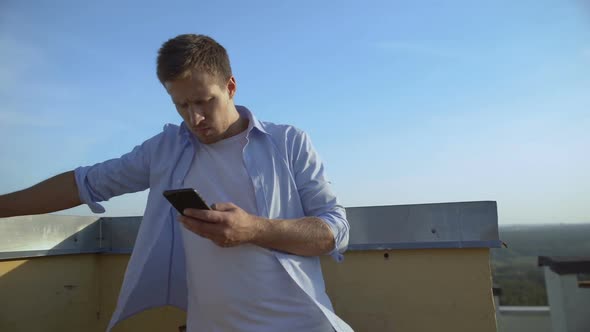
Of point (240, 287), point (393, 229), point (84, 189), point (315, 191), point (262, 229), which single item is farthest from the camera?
point (393, 229)

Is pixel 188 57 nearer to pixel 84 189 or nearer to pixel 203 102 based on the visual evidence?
pixel 203 102

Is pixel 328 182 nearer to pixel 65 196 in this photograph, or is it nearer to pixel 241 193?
pixel 241 193

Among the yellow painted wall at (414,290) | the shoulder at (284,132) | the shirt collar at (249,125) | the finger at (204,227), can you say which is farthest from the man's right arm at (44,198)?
the yellow painted wall at (414,290)

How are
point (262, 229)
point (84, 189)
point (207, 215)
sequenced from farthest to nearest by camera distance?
point (84, 189)
point (262, 229)
point (207, 215)

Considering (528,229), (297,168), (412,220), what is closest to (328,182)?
(297,168)

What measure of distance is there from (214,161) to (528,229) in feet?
194

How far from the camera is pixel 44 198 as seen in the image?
77.2 inches

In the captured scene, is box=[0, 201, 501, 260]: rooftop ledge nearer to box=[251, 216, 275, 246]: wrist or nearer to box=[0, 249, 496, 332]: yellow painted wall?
box=[0, 249, 496, 332]: yellow painted wall

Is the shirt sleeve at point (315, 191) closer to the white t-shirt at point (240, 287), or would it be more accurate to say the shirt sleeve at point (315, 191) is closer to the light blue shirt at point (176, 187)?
the light blue shirt at point (176, 187)

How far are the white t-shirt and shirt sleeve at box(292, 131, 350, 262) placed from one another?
0.63 feet

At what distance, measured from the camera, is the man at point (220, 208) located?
5.53 ft

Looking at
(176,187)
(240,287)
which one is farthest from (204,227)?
(176,187)

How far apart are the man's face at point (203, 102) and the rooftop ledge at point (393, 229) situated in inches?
40.4

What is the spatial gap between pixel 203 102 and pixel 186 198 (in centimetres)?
44
